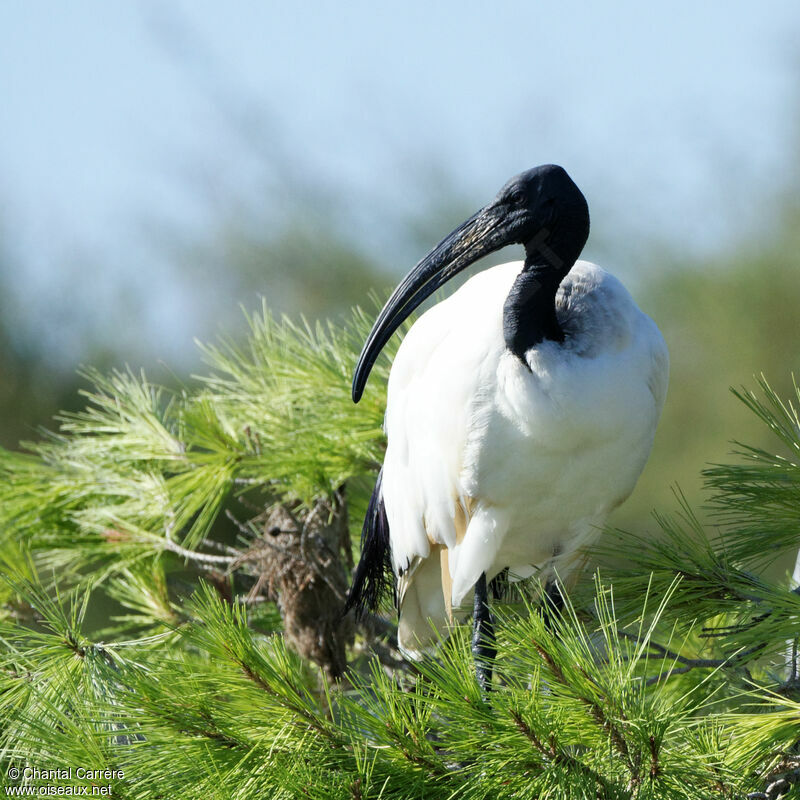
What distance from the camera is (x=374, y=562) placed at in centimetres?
188

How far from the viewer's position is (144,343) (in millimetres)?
6543

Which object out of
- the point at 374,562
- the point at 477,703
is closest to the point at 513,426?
the point at 374,562

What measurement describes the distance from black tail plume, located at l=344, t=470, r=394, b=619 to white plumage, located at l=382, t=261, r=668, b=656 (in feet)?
0.23

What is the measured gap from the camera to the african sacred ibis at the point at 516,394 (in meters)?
1.54

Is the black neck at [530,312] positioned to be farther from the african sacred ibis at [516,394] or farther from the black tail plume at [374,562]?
the black tail plume at [374,562]

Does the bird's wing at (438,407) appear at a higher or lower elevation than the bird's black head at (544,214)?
lower

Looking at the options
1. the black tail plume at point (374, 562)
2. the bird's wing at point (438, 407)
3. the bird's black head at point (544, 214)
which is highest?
the bird's black head at point (544, 214)

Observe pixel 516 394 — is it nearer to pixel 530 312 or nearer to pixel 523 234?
pixel 530 312

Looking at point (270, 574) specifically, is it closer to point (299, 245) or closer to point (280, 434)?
point (280, 434)

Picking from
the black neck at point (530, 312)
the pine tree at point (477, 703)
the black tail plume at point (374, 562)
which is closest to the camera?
the pine tree at point (477, 703)

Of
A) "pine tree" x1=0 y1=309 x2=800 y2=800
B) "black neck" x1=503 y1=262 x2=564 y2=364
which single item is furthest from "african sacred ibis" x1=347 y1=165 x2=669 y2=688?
"pine tree" x1=0 y1=309 x2=800 y2=800

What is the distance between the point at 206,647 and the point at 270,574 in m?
0.65

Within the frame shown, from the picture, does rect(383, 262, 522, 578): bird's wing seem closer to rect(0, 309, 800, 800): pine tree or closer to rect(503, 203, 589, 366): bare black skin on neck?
rect(503, 203, 589, 366): bare black skin on neck

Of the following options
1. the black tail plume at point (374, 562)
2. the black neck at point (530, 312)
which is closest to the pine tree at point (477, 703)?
the black tail plume at point (374, 562)
